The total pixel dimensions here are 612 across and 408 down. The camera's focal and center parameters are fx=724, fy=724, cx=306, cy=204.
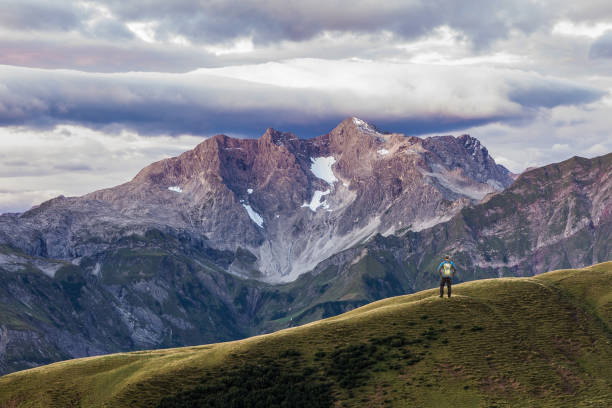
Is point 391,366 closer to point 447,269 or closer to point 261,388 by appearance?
point 447,269

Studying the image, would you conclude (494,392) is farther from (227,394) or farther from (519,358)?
(227,394)

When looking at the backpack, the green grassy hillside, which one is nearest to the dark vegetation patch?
the green grassy hillside

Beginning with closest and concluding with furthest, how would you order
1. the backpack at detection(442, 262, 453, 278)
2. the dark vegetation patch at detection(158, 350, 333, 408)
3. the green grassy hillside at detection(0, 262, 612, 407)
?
the green grassy hillside at detection(0, 262, 612, 407)
the dark vegetation patch at detection(158, 350, 333, 408)
the backpack at detection(442, 262, 453, 278)

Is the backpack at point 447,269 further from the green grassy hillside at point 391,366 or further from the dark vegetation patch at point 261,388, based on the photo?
the dark vegetation patch at point 261,388

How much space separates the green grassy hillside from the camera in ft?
358

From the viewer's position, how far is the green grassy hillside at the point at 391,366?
4301 inches

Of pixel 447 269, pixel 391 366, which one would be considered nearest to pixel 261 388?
pixel 391 366

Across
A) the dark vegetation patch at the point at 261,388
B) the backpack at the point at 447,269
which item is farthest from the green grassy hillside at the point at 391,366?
the backpack at the point at 447,269

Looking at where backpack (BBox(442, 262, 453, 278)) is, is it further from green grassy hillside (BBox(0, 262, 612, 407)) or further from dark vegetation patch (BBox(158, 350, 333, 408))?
dark vegetation patch (BBox(158, 350, 333, 408))

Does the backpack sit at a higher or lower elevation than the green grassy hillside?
higher

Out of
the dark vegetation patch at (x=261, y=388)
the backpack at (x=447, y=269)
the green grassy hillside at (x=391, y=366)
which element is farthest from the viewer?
the backpack at (x=447, y=269)

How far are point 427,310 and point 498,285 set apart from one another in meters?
22.5

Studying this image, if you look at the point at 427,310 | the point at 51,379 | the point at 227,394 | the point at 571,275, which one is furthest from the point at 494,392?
the point at 51,379

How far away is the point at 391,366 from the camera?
11725cm
